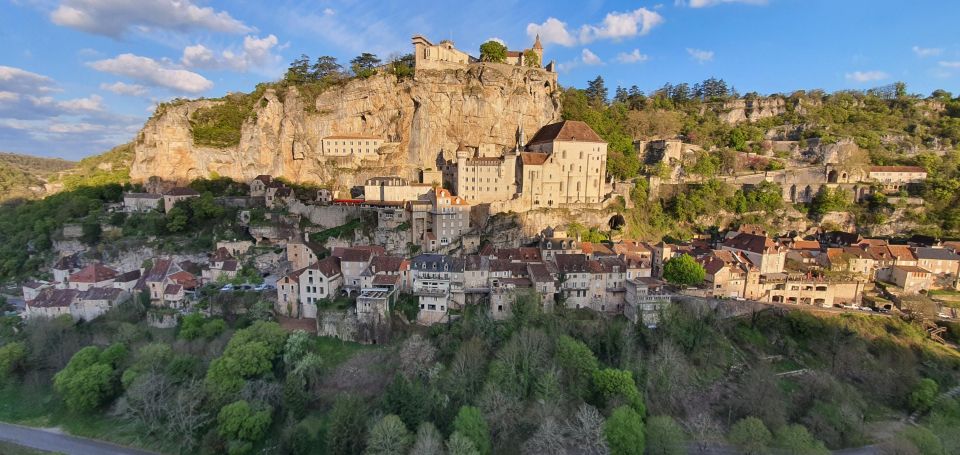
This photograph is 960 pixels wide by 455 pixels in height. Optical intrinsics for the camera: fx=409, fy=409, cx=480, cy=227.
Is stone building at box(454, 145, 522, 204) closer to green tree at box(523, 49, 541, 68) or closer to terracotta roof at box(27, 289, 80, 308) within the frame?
green tree at box(523, 49, 541, 68)

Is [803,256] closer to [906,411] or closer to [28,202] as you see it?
[906,411]

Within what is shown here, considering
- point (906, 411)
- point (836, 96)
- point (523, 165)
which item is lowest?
point (906, 411)

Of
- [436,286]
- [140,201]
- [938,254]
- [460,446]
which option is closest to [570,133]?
[436,286]

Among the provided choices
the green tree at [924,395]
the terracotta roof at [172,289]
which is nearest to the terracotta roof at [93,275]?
the terracotta roof at [172,289]

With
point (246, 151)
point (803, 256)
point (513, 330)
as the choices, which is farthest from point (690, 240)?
point (246, 151)

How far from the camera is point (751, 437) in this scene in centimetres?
2047

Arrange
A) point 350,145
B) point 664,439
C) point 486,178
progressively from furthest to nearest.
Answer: point 350,145 < point 486,178 < point 664,439

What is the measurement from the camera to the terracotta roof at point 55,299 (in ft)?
104

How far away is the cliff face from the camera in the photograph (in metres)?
46.0

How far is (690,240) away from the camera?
44.7 meters

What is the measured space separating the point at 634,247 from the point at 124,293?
42497mm

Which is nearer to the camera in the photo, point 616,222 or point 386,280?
point 386,280

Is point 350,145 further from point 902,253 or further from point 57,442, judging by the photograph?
point 902,253

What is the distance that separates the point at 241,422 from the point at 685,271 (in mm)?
30949
